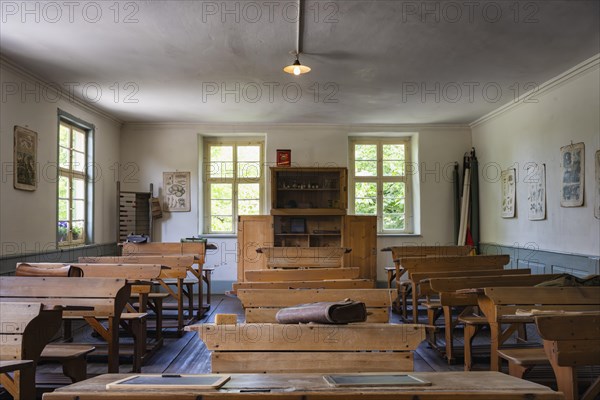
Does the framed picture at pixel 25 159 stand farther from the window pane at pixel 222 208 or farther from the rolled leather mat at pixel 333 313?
the rolled leather mat at pixel 333 313

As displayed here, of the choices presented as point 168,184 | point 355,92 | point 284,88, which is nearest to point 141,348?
point 284,88

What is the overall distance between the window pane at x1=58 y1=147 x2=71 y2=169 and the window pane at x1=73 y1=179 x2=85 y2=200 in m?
0.34

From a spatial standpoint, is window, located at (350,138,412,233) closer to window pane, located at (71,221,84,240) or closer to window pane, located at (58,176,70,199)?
window pane, located at (71,221,84,240)

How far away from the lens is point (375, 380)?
1.41 m

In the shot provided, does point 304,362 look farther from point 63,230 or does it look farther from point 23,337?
point 63,230

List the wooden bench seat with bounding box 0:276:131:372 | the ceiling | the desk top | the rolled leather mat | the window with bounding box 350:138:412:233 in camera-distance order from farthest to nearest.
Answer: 1. the window with bounding box 350:138:412:233
2. the ceiling
3. the wooden bench seat with bounding box 0:276:131:372
4. the rolled leather mat
5. the desk top

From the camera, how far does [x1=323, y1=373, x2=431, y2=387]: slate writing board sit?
1356mm

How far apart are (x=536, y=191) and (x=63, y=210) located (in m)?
6.29

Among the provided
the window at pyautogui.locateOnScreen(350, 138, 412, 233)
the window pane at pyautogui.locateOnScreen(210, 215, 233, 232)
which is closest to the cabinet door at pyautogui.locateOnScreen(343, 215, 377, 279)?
the window at pyautogui.locateOnScreen(350, 138, 412, 233)

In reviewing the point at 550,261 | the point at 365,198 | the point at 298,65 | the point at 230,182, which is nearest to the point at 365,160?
the point at 365,198

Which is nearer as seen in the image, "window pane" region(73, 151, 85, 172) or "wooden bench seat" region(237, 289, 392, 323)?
"wooden bench seat" region(237, 289, 392, 323)

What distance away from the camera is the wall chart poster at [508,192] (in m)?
7.05

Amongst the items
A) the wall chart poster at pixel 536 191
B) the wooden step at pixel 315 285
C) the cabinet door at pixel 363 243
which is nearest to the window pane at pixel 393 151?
the cabinet door at pixel 363 243

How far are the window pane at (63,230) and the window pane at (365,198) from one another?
4.78 m
